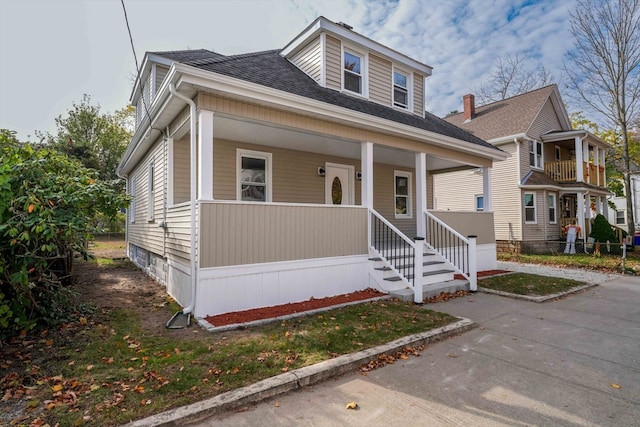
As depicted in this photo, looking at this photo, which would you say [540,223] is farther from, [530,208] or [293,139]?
[293,139]

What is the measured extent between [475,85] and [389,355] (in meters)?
28.8

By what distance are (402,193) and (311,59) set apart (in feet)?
17.1

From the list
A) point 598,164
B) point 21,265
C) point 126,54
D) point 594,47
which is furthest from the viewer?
point 598,164

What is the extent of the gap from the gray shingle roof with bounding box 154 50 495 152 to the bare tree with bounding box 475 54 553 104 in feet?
67.3

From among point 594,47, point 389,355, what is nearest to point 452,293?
point 389,355

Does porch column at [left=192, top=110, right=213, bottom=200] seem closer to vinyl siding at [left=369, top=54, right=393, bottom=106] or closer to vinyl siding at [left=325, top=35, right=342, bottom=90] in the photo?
vinyl siding at [left=325, top=35, right=342, bottom=90]

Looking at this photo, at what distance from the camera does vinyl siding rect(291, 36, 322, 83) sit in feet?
27.8

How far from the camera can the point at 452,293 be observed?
23.1ft

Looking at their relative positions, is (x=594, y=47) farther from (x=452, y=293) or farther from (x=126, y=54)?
(x=126, y=54)

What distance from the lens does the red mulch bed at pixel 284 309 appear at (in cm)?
492

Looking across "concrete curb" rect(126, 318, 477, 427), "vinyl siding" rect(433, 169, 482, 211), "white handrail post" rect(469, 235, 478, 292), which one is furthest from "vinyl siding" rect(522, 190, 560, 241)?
"concrete curb" rect(126, 318, 477, 427)

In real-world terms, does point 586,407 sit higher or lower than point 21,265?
lower

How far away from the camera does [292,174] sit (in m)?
8.79

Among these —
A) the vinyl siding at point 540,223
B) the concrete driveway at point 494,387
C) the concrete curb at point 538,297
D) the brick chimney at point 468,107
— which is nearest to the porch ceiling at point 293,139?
the concrete curb at point 538,297
